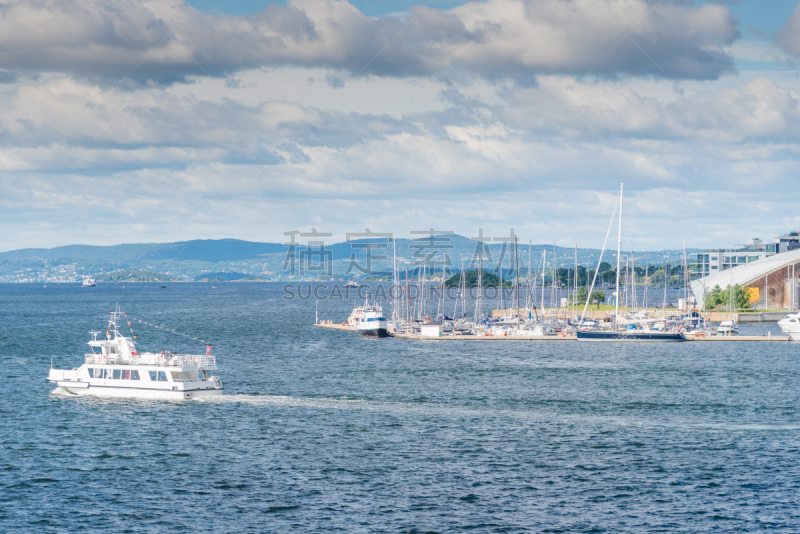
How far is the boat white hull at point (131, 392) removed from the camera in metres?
67.7

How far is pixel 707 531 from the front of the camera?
38188 mm

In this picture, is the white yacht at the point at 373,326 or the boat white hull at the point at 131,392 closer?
the boat white hull at the point at 131,392

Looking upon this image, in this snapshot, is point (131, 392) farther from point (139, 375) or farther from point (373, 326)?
point (373, 326)

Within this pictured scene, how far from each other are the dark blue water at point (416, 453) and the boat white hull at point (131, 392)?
1025 millimetres

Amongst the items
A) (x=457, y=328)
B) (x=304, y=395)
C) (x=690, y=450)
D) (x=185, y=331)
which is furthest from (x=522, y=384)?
(x=185, y=331)

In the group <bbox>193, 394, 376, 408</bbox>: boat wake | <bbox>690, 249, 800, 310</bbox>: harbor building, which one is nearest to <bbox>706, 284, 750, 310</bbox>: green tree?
<bbox>690, 249, 800, 310</bbox>: harbor building

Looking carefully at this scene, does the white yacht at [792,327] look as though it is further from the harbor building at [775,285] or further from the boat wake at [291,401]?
the boat wake at [291,401]

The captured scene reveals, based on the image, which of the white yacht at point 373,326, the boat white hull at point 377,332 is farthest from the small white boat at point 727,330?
the white yacht at point 373,326

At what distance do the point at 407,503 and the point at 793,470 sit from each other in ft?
76.5

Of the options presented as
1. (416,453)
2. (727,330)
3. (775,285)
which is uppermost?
(775,285)

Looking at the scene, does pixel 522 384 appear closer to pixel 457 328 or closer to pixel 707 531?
pixel 707 531

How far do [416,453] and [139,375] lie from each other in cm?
2830

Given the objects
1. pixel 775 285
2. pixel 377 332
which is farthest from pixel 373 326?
pixel 775 285

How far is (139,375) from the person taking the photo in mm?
68438
